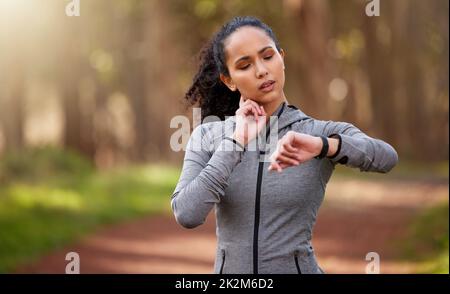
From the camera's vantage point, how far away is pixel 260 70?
344cm

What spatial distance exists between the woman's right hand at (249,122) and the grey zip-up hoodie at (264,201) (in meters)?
0.05

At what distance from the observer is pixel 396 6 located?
26641 mm

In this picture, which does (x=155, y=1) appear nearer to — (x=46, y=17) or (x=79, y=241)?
(x=46, y=17)

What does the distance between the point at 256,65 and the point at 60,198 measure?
11081 mm

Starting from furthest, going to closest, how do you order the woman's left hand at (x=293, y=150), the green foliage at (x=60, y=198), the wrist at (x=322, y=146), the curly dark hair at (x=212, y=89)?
1. the green foliage at (x=60, y=198)
2. the curly dark hair at (x=212, y=89)
3. the wrist at (x=322, y=146)
4. the woman's left hand at (x=293, y=150)

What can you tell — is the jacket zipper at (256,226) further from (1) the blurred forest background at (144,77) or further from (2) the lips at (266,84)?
(1) the blurred forest background at (144,77)

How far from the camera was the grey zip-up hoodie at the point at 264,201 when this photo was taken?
331 centimetres

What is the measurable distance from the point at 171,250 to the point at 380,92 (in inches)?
747

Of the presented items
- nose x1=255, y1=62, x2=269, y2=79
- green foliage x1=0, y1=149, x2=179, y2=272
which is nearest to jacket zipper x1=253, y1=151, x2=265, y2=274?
nose x1=255, y1=62, x2=269, y2=79

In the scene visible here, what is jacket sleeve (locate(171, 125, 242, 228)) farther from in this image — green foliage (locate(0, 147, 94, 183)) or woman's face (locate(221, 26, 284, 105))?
green foliage (locate(0, 147, 94, 183))

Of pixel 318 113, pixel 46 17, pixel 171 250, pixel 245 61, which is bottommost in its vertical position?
pixel 245 61

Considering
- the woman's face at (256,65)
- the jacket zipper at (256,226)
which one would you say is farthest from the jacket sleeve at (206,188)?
the woman's face at (256,65)

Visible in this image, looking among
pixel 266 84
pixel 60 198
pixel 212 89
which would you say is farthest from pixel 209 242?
Answer: pixel 266 84
